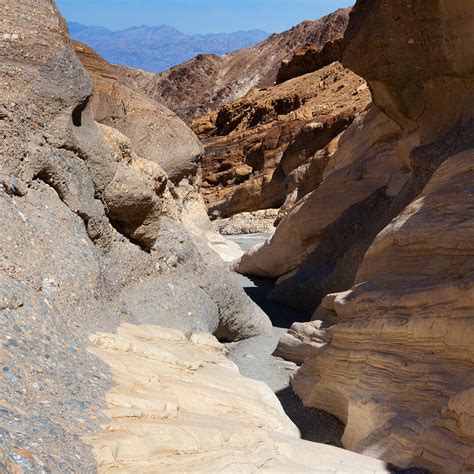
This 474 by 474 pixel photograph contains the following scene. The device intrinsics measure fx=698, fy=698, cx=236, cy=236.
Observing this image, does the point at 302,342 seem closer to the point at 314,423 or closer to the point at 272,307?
the point at 314,423

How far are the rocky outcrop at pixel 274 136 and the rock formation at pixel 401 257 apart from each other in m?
5.60

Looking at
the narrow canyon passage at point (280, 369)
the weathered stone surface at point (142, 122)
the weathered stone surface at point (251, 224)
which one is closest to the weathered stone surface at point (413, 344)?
the narrow canyon passage at point (280, 369)

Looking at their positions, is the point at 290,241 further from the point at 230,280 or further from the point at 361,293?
the point at 361,293

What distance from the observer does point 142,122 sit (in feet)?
35.3

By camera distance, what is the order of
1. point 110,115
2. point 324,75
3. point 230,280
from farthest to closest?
1. point 324,75
2. point 110,115
3. point 230,280

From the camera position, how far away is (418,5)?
8.10m

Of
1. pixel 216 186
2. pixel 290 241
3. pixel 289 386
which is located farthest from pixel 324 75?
pixel 289 386

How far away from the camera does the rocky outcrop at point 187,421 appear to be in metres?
3.27

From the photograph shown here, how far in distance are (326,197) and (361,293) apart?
203 inches

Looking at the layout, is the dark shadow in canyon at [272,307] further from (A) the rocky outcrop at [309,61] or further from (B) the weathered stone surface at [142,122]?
(A) the rocky outcrop at [309,61]

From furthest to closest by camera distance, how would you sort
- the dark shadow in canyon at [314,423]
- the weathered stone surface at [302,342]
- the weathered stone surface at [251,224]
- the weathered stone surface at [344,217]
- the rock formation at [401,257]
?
the weathered stone surface at [251,224]
the weathered stone surface at [344,217]
the weathered stone surface at [302,342]
the dark shadow in canyon at [314,423]
the rock formation at [401,257]

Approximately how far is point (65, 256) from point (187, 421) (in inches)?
68.1

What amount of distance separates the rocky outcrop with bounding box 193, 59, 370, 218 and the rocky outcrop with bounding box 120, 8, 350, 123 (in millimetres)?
19984

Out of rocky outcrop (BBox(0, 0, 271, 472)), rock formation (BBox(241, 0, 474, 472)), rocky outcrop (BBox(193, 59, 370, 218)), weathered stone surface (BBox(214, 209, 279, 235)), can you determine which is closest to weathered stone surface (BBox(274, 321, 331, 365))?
rock formation (BBox(241, 0, 474, 472))
